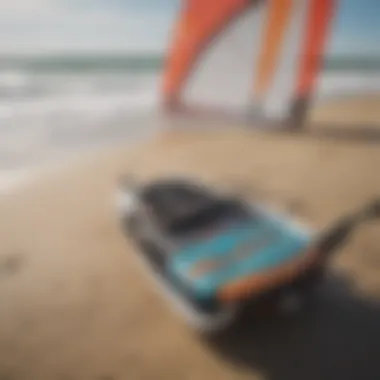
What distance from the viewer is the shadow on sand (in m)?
0.93

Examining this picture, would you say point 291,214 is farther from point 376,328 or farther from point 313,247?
point 376,328

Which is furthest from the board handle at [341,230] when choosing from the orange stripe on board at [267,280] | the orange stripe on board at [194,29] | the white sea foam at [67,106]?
the orange stripe on board at [194,29]

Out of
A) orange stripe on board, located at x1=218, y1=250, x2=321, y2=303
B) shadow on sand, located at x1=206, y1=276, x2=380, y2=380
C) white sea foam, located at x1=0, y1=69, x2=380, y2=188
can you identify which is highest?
white sea foam, located at x1=0, y1=69, x2=380, y2=188

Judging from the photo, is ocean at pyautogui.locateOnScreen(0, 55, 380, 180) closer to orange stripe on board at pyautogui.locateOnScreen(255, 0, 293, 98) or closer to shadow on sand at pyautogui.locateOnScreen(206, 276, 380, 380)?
orange stripe on board at pyautogui.locateOnScreen(255, 0, 293, 98)

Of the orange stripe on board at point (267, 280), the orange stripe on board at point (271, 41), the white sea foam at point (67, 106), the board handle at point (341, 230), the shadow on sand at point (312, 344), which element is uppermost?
the orange stripe on board at point (271, 41)

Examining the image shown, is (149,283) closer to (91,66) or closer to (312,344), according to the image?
(312,344)

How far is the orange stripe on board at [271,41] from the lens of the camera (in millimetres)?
1028

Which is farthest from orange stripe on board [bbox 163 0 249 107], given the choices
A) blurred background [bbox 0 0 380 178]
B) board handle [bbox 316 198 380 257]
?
board handle [bbox 316 198 380 257]

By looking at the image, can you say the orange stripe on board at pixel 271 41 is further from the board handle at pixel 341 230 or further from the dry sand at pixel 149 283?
the board handle at pixel 341 230

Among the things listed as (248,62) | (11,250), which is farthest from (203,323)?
(248,62)

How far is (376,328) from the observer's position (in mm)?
974

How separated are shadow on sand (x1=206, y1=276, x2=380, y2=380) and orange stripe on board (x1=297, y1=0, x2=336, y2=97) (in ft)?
1.19

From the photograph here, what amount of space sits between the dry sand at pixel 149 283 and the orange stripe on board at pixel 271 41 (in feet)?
0.33

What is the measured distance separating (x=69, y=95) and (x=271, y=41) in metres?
0.37
